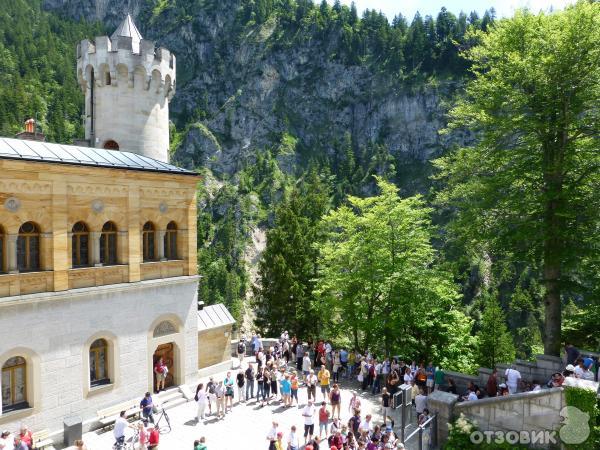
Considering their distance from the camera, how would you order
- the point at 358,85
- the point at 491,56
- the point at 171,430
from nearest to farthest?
the point at 171,430
the point at 491,56
the point at 358,85

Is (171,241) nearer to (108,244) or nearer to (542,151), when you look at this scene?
(108,244)

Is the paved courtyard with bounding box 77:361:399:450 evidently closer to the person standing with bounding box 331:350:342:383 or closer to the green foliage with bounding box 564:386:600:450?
the person standing with bounding box 331:350:342:383

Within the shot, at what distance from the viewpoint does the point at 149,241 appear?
18.1m

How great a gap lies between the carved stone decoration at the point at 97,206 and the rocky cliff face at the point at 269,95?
403ft

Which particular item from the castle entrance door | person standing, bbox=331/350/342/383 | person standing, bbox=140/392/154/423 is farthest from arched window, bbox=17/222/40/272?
person standing, bbox=331/350/342/383

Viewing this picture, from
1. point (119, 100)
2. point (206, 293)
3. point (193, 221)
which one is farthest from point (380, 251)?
point (206, 293)

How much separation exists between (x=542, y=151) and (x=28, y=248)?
19.4m

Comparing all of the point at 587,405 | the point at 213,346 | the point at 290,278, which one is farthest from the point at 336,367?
the point at 290,278

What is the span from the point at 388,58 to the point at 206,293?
12271cm

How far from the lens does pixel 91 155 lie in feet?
54.8

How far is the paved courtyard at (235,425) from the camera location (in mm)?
14445

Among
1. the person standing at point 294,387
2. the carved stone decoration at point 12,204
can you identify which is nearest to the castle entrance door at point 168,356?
the person standing at point 294,387

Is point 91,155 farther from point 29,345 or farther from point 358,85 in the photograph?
point 358,85

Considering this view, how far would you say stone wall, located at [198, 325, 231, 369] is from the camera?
20.5 m
